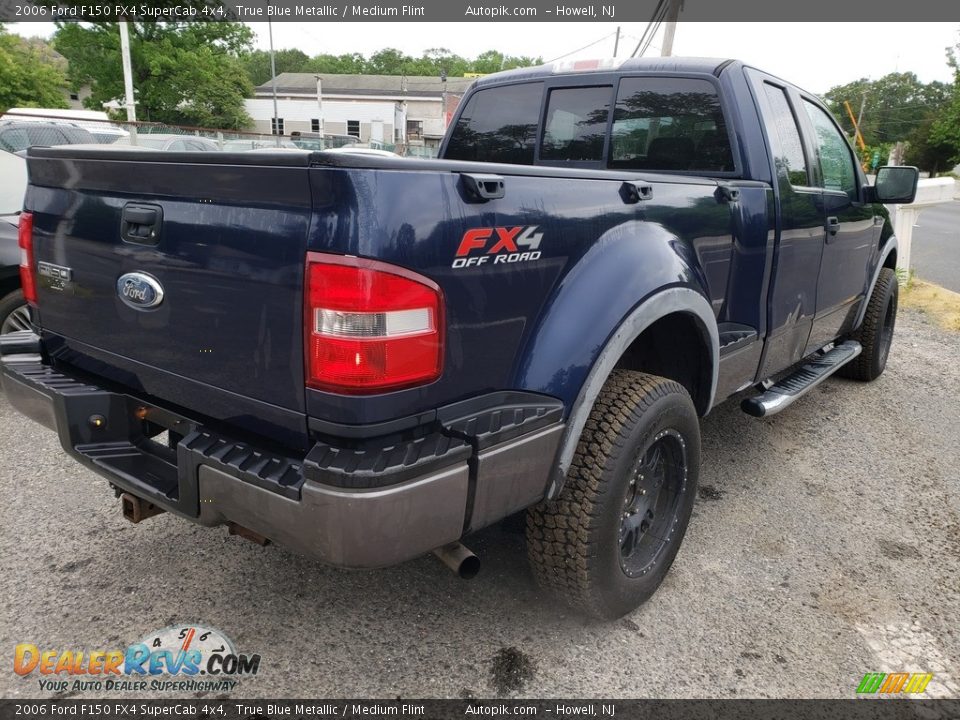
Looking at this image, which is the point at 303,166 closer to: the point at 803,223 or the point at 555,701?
the point at 555,701

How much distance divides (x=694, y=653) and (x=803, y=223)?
208 cm

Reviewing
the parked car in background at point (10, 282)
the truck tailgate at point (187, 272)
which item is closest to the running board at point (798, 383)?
the truck tailgate at point (187, 272)

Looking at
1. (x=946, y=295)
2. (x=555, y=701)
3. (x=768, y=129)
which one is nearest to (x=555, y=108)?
(x=768, y=129)

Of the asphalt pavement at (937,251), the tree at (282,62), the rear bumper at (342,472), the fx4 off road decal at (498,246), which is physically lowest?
the asphalt pavement at (937,251)

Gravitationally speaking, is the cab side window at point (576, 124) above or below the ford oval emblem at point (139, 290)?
above

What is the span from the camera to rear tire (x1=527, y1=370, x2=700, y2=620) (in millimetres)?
2146

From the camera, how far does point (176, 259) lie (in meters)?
1.89

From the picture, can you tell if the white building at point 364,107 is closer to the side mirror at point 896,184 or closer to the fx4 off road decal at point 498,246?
the side mirror at point 896,184

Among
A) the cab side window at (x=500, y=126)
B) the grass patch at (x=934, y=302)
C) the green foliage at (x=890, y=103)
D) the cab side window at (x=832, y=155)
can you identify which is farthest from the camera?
the green foliage at (x=890, y=103)

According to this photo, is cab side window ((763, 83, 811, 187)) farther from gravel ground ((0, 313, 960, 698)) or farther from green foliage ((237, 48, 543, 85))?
green foliage ((237, 48, 543, 85))

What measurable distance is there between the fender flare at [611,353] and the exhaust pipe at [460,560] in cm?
29

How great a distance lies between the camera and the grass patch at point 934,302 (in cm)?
755

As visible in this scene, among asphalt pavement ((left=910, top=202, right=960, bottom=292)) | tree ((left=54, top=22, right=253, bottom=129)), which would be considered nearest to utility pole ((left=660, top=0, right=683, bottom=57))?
asphalt pavement ((left=910, top=202, right=960, bottom=292))

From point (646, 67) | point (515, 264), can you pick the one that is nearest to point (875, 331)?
point (646, 67)
